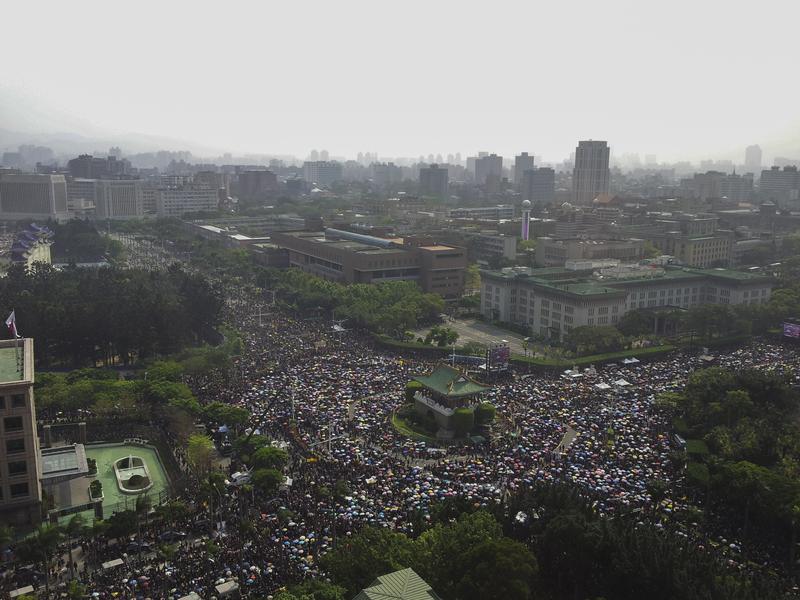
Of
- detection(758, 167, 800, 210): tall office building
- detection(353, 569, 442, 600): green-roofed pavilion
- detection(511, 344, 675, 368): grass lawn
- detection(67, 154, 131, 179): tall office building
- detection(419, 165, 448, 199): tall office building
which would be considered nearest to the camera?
detection(353, 569, 442, 600): green-roofed pavilion

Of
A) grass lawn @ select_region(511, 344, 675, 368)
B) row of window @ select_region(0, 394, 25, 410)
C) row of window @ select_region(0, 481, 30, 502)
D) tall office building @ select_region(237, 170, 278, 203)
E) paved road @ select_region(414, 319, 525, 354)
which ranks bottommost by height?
paved road @ select_region(414, 319, 525, 354)

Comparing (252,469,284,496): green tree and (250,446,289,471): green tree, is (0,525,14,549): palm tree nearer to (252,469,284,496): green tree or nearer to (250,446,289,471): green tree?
(252,469,284,496): green tree

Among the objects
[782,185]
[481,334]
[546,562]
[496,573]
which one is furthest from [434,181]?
[496,573]

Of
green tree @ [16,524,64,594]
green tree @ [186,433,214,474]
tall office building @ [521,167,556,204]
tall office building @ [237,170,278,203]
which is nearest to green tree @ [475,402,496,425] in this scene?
green tree @ [186,433,214,474]

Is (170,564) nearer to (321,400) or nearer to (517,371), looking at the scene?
(321,400)

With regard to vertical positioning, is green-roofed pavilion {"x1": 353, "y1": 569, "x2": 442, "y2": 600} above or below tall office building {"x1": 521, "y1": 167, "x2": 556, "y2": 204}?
below

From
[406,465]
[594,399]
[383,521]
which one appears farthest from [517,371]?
[383,521]
